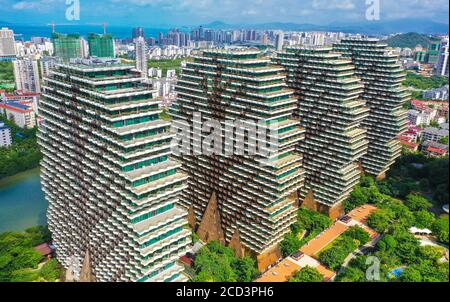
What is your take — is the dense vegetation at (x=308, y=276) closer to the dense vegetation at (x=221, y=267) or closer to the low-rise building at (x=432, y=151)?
the dense vegetation at (x=221, y=267)

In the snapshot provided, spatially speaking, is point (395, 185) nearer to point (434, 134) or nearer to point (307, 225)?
point (307, 225)

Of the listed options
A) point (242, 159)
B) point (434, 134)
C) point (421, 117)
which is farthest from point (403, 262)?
point (421, 117)

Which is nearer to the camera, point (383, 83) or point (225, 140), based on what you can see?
point (225, 140)

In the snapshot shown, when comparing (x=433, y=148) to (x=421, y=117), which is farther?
(x=421, y=117)

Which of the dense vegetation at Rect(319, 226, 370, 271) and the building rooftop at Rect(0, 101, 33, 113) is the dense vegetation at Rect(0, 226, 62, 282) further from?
the building rooftop at Rect(0, 101, 33, 113)

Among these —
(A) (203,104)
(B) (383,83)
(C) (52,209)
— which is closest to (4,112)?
(C) (52,209)

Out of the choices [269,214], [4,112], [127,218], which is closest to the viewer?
[127,218]
